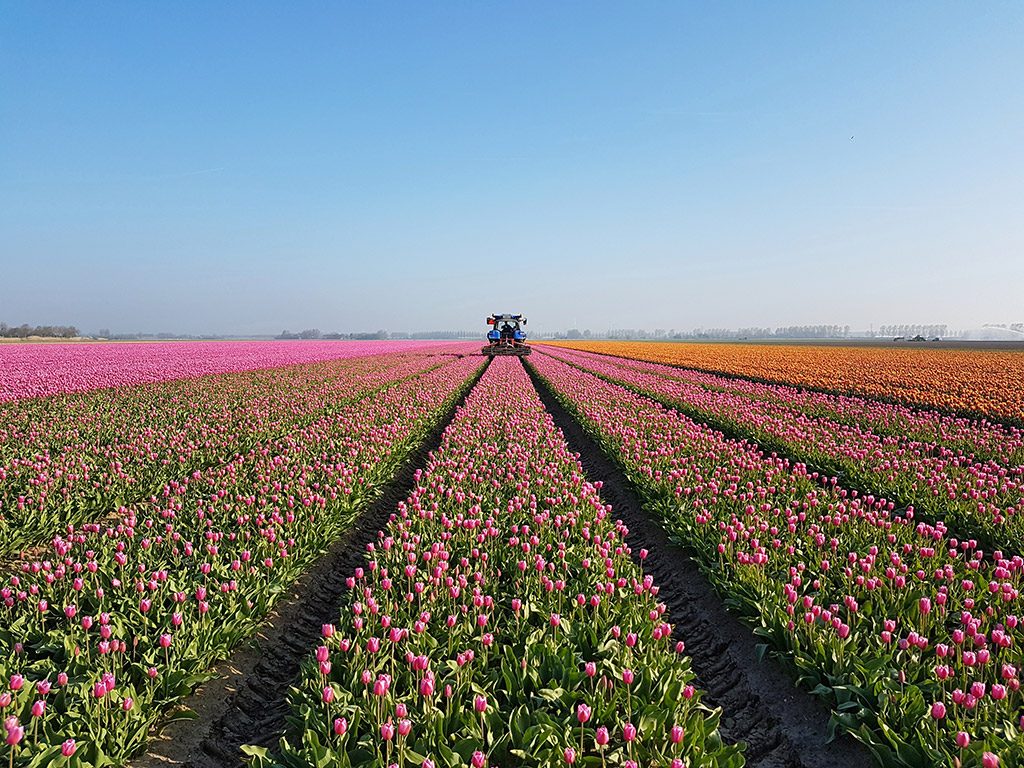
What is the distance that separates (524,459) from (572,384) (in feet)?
39.0

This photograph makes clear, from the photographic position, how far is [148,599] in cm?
440

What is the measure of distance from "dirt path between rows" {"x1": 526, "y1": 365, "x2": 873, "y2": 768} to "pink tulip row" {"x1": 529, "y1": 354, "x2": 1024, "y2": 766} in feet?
0.83

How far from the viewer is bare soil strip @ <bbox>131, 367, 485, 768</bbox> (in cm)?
363

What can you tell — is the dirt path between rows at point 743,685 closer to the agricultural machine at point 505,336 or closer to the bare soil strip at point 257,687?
the bare soil strip at point 257,687

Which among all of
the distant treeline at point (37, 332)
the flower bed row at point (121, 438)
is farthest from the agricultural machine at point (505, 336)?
the distant treeline at point (37, 332)

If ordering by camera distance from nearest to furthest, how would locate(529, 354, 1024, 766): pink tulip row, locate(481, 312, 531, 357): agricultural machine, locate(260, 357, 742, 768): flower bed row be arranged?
locate(260, 357, 742, 768): flower bed row → locate(529, 354, 1024, 766): pink tulip row → locate(481, 312, 531, 357): agricultural machine

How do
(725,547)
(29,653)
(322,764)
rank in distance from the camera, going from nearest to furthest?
(322,764)
(29,653)
(725,547)

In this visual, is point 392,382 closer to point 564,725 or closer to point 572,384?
point 572,384

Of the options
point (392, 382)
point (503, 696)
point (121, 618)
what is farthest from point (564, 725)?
point (392, 382)

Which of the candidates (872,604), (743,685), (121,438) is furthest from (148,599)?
(121,438)

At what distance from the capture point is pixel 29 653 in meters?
4.08

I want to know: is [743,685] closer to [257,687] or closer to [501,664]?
[501,664]

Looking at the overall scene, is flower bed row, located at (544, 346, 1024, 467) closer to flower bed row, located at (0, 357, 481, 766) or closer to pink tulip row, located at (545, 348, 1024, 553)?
pink tulip row, located at (545, 348, 1024, 553)

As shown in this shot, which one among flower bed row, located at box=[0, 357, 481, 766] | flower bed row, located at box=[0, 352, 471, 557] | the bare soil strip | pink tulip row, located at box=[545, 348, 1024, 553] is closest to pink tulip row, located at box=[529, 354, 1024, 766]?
pink tulip row, located at box=[545, 348, 1024, 553]
